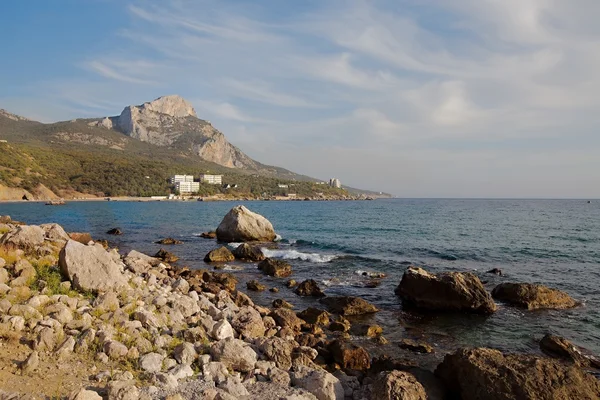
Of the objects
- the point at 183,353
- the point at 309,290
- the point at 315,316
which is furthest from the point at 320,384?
the point at 309,290

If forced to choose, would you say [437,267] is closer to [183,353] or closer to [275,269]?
[275,269]

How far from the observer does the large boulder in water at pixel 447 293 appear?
17000mm

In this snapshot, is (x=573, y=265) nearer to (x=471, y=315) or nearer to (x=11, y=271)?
(x=471, y=315)

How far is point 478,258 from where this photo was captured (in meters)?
32.0

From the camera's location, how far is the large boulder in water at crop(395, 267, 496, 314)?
17.0 metres

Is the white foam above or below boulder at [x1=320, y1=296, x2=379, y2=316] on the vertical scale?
below

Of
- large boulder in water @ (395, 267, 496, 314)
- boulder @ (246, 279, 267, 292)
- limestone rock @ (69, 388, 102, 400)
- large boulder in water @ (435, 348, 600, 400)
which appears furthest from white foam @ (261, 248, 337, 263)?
limestone rock @ (69, 388, 102, 400)

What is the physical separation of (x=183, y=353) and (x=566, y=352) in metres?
12.1

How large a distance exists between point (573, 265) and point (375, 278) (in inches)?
Answer: 656

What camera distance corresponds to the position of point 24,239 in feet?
45.4

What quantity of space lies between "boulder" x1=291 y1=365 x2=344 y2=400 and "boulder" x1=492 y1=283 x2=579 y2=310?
13.7m

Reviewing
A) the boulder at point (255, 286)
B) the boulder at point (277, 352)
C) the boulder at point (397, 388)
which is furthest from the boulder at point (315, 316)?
the boulder at point (397, 388)

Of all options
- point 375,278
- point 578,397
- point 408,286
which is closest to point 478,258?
point 375,278

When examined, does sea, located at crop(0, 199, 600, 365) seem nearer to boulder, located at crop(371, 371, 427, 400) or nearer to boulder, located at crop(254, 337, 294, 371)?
boulder, located at crop(254, 337, 294, 371)
